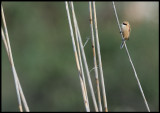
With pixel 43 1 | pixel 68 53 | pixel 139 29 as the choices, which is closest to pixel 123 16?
pixel 139 29

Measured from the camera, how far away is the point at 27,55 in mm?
13672

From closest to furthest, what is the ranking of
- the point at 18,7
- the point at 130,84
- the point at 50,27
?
the point at 130,84 → the point at 18,7 → the point at 50,27

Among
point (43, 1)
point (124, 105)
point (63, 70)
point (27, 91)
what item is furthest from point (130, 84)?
point (43, 1)

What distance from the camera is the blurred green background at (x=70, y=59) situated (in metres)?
12.8

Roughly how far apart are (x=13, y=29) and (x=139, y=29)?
3.72 m

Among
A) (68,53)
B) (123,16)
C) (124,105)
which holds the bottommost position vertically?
(124,105)

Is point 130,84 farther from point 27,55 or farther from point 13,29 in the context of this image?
point 13,29

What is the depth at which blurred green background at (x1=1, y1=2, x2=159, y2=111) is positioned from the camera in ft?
42.1

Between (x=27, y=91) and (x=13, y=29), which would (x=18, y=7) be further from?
(x=27, y=91)

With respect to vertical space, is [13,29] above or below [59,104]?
above

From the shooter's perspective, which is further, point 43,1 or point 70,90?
point 43,1

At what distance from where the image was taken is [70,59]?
1358 cm

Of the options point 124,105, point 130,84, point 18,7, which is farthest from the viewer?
point 18,7

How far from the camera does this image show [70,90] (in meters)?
13.4
